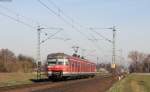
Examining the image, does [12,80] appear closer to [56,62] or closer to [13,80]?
[13,80]

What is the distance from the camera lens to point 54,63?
176ft

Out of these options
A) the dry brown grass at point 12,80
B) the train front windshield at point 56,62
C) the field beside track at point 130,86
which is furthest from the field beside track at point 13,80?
the field beside track at point 130,86

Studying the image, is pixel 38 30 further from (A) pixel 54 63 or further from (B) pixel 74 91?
(B) pixel 74 91

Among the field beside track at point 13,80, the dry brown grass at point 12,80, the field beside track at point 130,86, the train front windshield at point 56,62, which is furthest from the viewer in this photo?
the train front windshield at point 56,62

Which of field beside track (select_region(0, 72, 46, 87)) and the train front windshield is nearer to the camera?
field beside track (select_region(0, 72, 46, 87))

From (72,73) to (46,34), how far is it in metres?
7.08

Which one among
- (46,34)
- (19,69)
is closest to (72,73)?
(46,34)

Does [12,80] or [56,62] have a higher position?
[56,62]

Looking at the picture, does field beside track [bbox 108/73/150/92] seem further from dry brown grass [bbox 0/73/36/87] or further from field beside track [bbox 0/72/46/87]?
dry brown grass [bbox 0/73/36/87]

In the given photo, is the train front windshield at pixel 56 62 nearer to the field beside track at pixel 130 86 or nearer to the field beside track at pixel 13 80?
the field beside track at pixel 13 80

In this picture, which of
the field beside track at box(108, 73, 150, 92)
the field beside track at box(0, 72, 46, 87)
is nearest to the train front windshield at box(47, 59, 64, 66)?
the field beside track at box(0, 72, 46, 87)

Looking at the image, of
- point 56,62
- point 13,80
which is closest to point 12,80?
point 13,80

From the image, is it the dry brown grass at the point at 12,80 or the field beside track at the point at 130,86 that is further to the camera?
the dry brown grass at the point at 12,80

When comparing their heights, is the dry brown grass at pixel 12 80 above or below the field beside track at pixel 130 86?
above
